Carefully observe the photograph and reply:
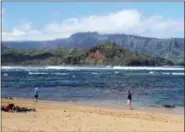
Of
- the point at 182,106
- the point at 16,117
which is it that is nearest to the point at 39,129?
the point at 16,117

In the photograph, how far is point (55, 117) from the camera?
64.2 ft

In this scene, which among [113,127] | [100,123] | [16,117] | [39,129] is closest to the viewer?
[39,129]

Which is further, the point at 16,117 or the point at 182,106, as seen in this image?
the point at 182,106

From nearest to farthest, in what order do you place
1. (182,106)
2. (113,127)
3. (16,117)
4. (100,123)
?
1. (113,127)
2. (100,123)
3. (16,117)
4. (182,106)

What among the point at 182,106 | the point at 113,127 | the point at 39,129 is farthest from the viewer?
the point at 182,106

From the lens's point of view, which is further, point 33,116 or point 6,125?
point 33,116

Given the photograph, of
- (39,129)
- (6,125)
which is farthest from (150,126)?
(6,125)

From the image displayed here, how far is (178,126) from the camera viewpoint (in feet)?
→ 58.9

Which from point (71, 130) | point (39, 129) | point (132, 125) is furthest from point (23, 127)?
point (132, 125)

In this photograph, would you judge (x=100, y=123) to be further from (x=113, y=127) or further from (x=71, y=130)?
(x=71, y=130)

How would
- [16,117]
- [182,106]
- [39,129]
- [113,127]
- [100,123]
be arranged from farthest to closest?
[182,106], [16,117], [100,123], [113,127], [39,129]

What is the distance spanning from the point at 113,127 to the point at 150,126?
169cm

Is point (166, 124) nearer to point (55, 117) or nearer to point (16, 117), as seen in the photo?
point (55, 117)

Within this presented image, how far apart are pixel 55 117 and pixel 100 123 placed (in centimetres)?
266
